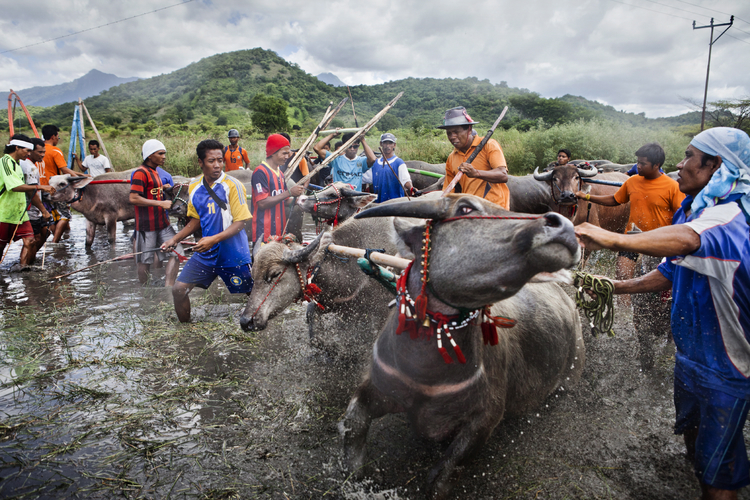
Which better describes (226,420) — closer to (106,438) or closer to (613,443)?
(106,438)

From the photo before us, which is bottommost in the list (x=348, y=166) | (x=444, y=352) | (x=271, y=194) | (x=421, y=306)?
(x=444, y=352)

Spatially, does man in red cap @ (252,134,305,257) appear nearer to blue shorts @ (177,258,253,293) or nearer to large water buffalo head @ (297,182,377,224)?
large water buffalo head @ (297,182,377,224)

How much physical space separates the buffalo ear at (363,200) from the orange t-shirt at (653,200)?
340 centimetres

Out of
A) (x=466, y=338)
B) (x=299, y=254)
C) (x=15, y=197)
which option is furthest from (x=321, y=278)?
(x=15, y=197)

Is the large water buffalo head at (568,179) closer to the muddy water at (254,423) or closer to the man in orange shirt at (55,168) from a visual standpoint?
the muddy water at (254,423)

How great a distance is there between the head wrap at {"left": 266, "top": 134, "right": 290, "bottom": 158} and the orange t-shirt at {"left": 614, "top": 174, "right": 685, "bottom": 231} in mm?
4763

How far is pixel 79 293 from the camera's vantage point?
6.53m

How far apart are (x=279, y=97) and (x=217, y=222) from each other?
50560 millimetres

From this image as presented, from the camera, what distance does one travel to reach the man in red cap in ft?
18.4

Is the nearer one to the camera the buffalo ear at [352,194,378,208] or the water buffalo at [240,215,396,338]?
the water buffalo at [240,215,396,338]

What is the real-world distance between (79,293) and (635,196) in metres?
8.37

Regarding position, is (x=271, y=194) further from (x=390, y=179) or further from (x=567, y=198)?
(x=567, y=198)

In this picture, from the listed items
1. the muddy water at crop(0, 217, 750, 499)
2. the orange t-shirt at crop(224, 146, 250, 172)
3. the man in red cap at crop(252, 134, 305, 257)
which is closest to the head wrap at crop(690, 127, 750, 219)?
the muddy water at crop(0, 217, 750, 499)

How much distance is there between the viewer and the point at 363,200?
5.99m
